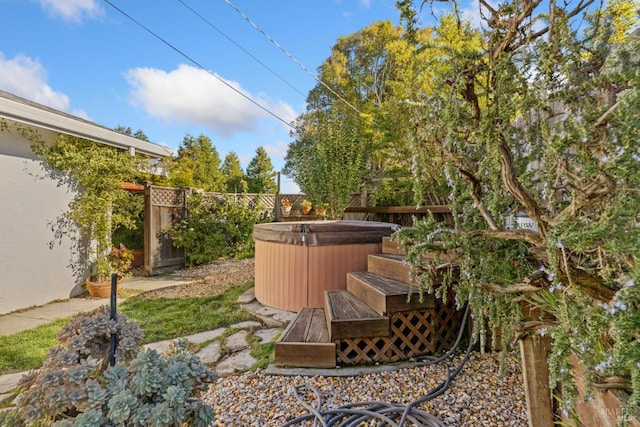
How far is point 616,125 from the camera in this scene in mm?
774

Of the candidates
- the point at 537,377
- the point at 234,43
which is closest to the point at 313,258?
the point at 537,377

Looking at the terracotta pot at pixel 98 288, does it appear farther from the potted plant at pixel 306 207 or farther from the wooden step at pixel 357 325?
the potted plant at pixel 306 207

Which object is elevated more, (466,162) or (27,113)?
(27,113)

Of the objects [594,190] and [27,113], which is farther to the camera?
[27,113]

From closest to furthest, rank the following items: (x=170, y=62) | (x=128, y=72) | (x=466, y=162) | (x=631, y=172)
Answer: (x=631, y=172)
(x=466, y=162)
(x=128, y=72)
(x=170, y=62)

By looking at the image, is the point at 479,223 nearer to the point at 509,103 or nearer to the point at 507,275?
the point at 507,275

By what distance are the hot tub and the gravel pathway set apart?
1171 millimetres

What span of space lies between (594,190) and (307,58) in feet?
30.8

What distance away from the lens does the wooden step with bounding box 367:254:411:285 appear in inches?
96.2

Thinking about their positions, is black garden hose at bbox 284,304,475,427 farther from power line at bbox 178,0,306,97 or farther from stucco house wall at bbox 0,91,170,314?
power line at bbox 178,0,306,97

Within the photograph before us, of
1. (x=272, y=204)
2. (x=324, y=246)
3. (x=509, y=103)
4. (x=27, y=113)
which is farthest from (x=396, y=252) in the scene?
(x=272, y=204)

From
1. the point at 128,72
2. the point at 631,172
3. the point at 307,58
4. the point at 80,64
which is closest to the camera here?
the point at 631,172

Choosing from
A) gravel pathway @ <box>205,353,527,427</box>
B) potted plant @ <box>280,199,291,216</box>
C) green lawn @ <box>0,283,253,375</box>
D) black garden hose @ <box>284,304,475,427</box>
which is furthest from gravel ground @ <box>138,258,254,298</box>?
black garden hose @ <box>284,304,475,427</box>

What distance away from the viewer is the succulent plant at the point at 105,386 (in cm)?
90
